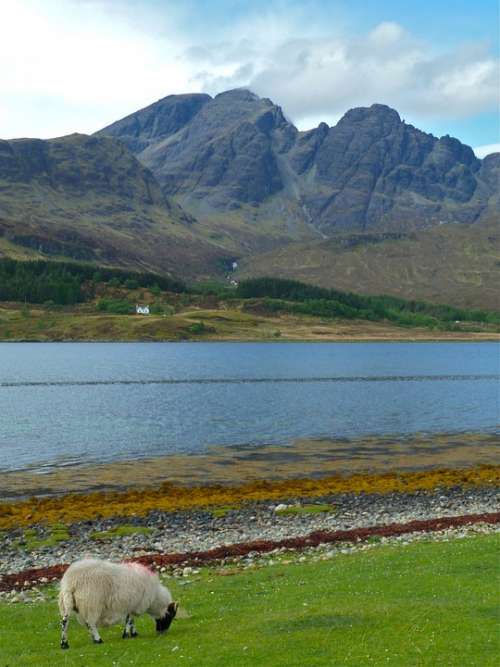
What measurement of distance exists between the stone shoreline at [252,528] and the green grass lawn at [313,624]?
621 centimetres

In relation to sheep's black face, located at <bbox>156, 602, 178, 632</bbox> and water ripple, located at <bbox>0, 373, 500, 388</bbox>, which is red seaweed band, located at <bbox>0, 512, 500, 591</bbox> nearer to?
sheep's black face, located at <bbox>156, 602, 178, 632</bbox>

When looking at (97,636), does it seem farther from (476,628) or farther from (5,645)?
(476,628)

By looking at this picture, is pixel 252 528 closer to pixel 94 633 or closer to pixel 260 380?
pixel 94 633

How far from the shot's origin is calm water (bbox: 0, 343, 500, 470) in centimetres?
7950

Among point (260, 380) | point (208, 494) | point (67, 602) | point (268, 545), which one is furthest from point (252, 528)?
point (260, 380)

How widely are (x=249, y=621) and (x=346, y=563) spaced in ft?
30.2

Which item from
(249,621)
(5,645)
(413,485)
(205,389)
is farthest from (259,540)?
(205,389)

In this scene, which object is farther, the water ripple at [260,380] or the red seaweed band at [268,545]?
the water ripple at [260,380]

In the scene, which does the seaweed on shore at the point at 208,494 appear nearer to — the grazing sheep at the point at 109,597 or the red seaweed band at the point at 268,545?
the red seaweed band at the point at 268,545

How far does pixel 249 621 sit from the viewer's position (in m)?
20.2

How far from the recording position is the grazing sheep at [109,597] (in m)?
19.0

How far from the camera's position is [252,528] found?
40.3 meters

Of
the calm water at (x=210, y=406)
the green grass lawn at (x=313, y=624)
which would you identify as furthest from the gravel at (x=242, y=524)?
the calm water at (x=210, y=406)

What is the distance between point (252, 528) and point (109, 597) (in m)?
21.9
